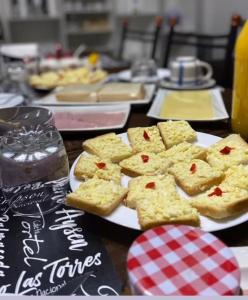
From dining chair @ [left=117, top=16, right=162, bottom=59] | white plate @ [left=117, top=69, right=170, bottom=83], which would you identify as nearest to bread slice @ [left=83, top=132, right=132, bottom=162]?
white plate @ [left=117, top=69, right=170, bottom=83]

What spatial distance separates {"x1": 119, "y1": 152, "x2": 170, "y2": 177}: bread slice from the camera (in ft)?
2.02

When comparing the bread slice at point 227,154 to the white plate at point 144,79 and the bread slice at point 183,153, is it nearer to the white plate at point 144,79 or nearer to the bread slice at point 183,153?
the bread slice at point 183,153

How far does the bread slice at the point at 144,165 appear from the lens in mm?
617

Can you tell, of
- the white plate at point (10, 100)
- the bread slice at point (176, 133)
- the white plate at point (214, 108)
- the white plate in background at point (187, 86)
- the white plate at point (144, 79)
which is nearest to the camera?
the bread slice at point (176, 133)

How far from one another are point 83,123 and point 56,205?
382mm

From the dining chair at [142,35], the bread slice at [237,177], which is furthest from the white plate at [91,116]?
the dining chair at [142,35]

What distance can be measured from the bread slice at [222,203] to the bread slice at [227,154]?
86 mm

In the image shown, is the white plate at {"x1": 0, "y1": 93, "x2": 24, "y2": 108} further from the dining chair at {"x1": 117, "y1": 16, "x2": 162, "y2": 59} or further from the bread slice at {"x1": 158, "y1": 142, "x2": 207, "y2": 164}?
the dining chair at {"x1": 117, "y1": 16, "x2": 162, "y2": 59}

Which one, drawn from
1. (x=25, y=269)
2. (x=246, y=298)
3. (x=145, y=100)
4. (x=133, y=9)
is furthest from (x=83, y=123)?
(x=133, y=9)

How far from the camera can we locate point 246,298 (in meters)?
0.33

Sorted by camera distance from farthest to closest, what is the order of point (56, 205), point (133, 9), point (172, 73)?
point (133, 9) < point (172, 73) < point (56, 205)

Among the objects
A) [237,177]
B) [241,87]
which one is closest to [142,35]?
[241,87]

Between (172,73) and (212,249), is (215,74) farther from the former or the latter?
(212,249)

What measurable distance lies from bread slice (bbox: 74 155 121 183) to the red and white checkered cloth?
223 mm
